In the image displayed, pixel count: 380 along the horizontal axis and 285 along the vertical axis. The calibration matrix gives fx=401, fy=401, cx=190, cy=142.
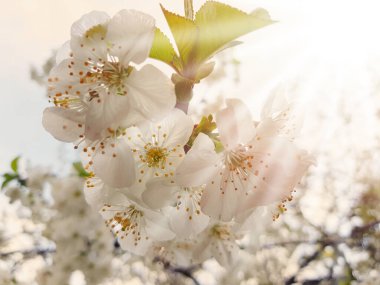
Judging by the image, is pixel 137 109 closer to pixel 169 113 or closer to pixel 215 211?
pixel 169 113

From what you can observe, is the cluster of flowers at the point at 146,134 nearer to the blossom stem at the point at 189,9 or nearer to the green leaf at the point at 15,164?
the blossom stem at the point at 189,9

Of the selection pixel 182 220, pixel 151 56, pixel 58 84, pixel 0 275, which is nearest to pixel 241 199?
pixel 182 220

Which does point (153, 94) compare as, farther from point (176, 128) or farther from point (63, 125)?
point (63, 125)

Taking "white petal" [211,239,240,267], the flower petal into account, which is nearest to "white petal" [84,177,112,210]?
the flower petal

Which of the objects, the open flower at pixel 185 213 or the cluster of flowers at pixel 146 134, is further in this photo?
the open flower at pixel 185 213

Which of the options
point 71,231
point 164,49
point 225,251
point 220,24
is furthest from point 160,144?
point 71,231

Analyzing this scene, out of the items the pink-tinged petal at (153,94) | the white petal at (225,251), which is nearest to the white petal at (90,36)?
the pink-tinged petal at (153,94)

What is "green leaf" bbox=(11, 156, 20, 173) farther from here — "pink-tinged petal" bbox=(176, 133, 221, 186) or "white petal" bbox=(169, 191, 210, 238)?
"pink-tinged petal" bbox=(176, 133, 221, 186)
